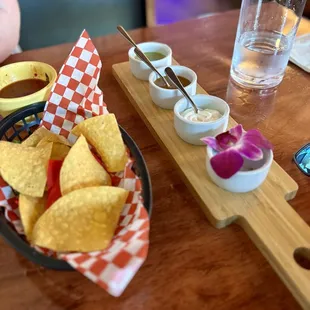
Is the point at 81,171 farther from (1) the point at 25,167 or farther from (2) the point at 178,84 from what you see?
(2) the point at 178,84

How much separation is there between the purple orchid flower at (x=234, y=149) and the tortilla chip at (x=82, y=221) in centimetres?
17

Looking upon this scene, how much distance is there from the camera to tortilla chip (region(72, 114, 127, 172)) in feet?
2.27

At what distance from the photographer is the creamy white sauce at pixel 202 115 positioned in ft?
2.63

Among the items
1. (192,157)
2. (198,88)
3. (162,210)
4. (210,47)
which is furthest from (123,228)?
(210,47)

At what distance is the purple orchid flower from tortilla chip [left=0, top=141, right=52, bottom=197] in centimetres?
30

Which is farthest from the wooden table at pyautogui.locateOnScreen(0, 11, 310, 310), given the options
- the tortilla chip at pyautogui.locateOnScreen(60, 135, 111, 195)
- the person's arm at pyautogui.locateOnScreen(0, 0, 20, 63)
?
the person's arm at pyautogui.locateOnScreen(0, 0, 20, 63)

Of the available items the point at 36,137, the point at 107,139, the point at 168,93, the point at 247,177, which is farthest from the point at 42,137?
the point at 247,177

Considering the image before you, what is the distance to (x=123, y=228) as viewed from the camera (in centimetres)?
59

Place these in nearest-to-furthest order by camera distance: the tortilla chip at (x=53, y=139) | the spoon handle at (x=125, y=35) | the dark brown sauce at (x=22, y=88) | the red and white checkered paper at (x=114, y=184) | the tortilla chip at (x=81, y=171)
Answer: the red and white checkered paper at (x=114, y=184)
the tortilla chip at (x=81, y=171)
the tortilla chip at (x=53, y=139)
the dark brown sauce at (x=22, y=88)
the spoon handle at (x=125, y=35)

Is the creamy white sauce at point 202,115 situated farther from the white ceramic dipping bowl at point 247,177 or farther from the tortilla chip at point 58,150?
the tortilla chip at point 58,150

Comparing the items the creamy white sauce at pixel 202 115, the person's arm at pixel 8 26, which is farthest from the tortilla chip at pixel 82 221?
the person's arm at pixel 8 26

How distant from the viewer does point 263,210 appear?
674 mm

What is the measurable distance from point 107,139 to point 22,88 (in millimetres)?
312

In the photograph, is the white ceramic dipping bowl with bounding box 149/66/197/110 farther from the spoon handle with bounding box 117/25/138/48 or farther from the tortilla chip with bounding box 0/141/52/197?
the tortilla chip with bounding box 0/141/52/197
